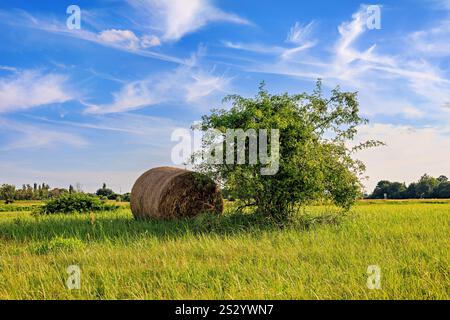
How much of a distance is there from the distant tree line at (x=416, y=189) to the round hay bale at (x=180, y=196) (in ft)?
112

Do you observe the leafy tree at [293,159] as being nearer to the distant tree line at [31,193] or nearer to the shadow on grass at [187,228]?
the shadow on grass at [187,228]

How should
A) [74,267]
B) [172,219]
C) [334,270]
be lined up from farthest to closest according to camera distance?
[172,219], [74,267], [334,270]

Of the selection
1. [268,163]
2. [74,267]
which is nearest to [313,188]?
[268,163]

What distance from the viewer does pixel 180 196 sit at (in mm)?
14703

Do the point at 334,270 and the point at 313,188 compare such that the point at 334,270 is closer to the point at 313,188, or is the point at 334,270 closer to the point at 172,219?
the point at 313,188

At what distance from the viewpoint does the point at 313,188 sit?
11633 millimetres

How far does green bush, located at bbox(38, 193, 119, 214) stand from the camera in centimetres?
2120

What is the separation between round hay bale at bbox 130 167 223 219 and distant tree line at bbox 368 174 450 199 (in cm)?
3417

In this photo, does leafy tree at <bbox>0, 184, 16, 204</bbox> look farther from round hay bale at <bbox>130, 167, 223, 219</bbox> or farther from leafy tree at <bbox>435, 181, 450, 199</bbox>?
leafy tree at <bbox>435, 181, 450, 199</bbox>

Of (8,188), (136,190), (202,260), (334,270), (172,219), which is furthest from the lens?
(8,188)
